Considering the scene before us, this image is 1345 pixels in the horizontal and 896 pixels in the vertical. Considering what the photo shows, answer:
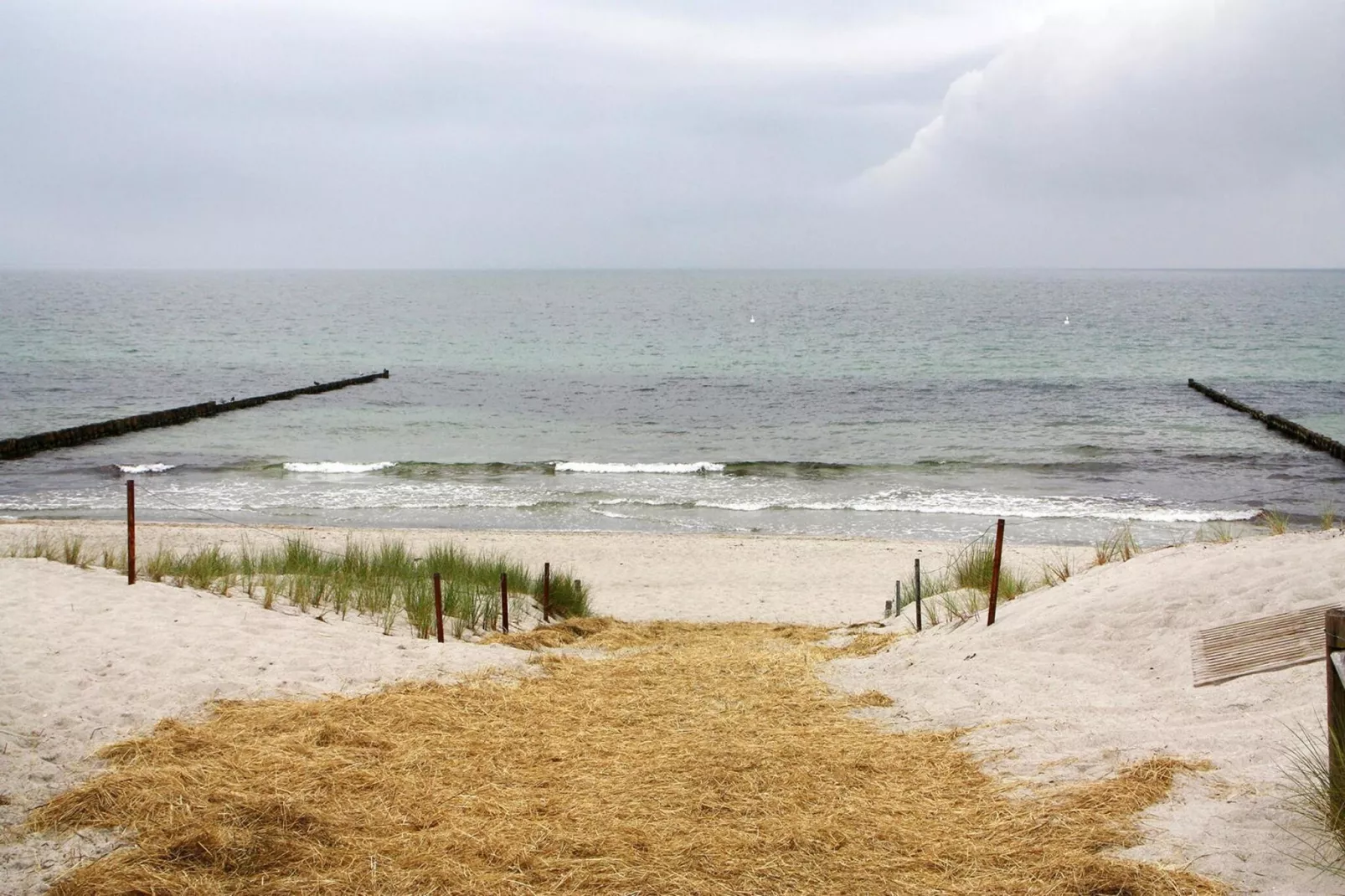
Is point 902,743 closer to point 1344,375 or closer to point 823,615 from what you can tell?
point 823,615

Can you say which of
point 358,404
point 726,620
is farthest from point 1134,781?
point 358,404

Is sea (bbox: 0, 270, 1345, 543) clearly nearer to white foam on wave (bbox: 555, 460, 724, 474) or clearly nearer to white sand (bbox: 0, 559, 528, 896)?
white foam on wave (bbox: 555, 460, 724, 474)

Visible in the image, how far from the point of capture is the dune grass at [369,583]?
38.4 ft

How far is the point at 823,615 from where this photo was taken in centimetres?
1711

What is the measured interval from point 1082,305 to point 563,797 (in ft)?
486

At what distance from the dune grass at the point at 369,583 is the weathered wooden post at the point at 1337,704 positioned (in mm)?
8583

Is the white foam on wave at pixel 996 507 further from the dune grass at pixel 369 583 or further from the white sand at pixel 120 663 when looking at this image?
the white sand at pixel 120 663

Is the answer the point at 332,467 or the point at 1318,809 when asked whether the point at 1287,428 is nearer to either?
the point at 332,467

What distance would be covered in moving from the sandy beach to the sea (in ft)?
50.5

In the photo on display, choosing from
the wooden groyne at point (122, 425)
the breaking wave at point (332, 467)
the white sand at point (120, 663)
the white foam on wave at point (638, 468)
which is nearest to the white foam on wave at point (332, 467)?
the breaking wave at point (332, 467)

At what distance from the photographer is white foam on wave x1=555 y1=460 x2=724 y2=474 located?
3441 centimetres

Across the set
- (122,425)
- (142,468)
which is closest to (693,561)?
(142,468)

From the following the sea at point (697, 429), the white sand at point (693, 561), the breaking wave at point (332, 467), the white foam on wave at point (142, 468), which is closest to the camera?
the white sand at point (693, 561)

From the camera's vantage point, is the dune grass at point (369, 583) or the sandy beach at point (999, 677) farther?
the dune grass at point (369, 583)
